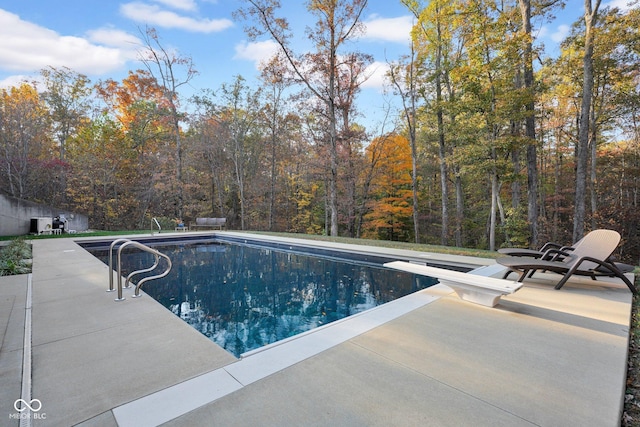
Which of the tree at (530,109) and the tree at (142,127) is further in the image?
the tree at (142,127)

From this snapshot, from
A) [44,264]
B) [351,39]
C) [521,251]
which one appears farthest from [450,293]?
[351,39]

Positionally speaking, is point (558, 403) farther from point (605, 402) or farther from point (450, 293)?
point (450, 293)

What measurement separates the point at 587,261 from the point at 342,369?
3955 millimetres

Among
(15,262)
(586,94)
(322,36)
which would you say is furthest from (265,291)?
(322,36)

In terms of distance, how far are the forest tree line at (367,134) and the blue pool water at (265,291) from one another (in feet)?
17.9

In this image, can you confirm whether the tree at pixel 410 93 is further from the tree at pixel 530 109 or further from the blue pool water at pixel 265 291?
the blue pool water at pixel 265 291

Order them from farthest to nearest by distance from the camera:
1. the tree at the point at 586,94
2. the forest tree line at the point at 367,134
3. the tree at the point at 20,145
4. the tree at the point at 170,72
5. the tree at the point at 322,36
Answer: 1. the tree at the point at 170,72
2. the tree at the point at 20,145
3. the tree at the point at 322,36
4. the forest tree line at the point at 367,134
5. the tree at the point at 586,94

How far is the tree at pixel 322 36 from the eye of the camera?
11188 millimetres

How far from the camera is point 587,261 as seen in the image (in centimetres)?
385

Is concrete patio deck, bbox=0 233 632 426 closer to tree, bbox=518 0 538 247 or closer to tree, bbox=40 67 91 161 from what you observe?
tree, bbox=518 0 538 247

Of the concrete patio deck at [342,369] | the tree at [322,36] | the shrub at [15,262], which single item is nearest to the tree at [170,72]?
the tree at [322,36]

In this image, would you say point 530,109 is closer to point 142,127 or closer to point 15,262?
point 15,262

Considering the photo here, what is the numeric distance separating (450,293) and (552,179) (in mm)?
16142

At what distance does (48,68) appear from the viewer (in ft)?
48.9
